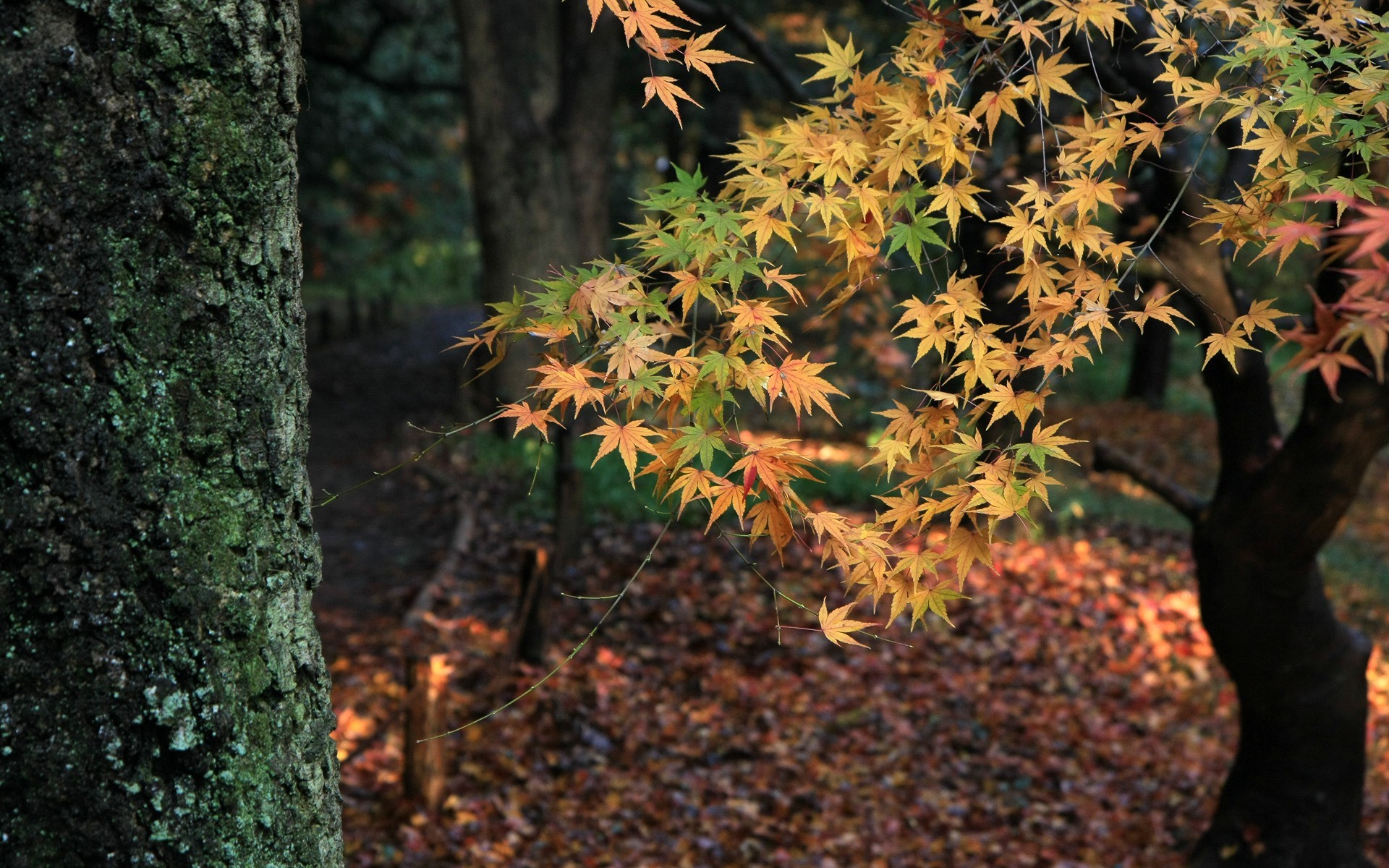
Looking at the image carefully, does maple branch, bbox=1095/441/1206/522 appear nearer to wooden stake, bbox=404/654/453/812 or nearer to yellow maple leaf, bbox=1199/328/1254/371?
yellow maple leaf, bbox=1199/328/1254/371

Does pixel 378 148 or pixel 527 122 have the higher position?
pixel 378 148

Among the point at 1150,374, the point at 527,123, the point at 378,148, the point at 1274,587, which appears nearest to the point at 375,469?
the point at 527,123

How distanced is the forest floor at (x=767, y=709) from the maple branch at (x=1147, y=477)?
1387mm

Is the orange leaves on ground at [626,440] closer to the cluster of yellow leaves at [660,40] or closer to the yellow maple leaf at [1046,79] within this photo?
the cluster of yellow leaves at [660,40]

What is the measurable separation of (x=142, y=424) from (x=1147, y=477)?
17.0ft

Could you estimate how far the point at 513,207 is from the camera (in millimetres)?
11008

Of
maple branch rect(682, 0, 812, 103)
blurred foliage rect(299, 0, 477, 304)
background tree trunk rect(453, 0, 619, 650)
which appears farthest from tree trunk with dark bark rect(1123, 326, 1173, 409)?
blurred foliage rect(299, 0, 477, 304)

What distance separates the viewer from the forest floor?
534 cm

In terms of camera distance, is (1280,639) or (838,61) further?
(1280,639)

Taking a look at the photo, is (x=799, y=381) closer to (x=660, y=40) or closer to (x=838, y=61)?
(x=660, y=40)

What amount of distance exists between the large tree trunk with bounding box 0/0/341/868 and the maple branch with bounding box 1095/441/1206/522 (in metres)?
4.56

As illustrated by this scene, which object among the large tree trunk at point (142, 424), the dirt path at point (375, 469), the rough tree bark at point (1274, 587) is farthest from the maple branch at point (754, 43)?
the large tree trunk at point (142, 424)

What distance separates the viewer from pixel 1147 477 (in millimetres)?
5555

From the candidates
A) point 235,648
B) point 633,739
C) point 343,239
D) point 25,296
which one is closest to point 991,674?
point 633,739
